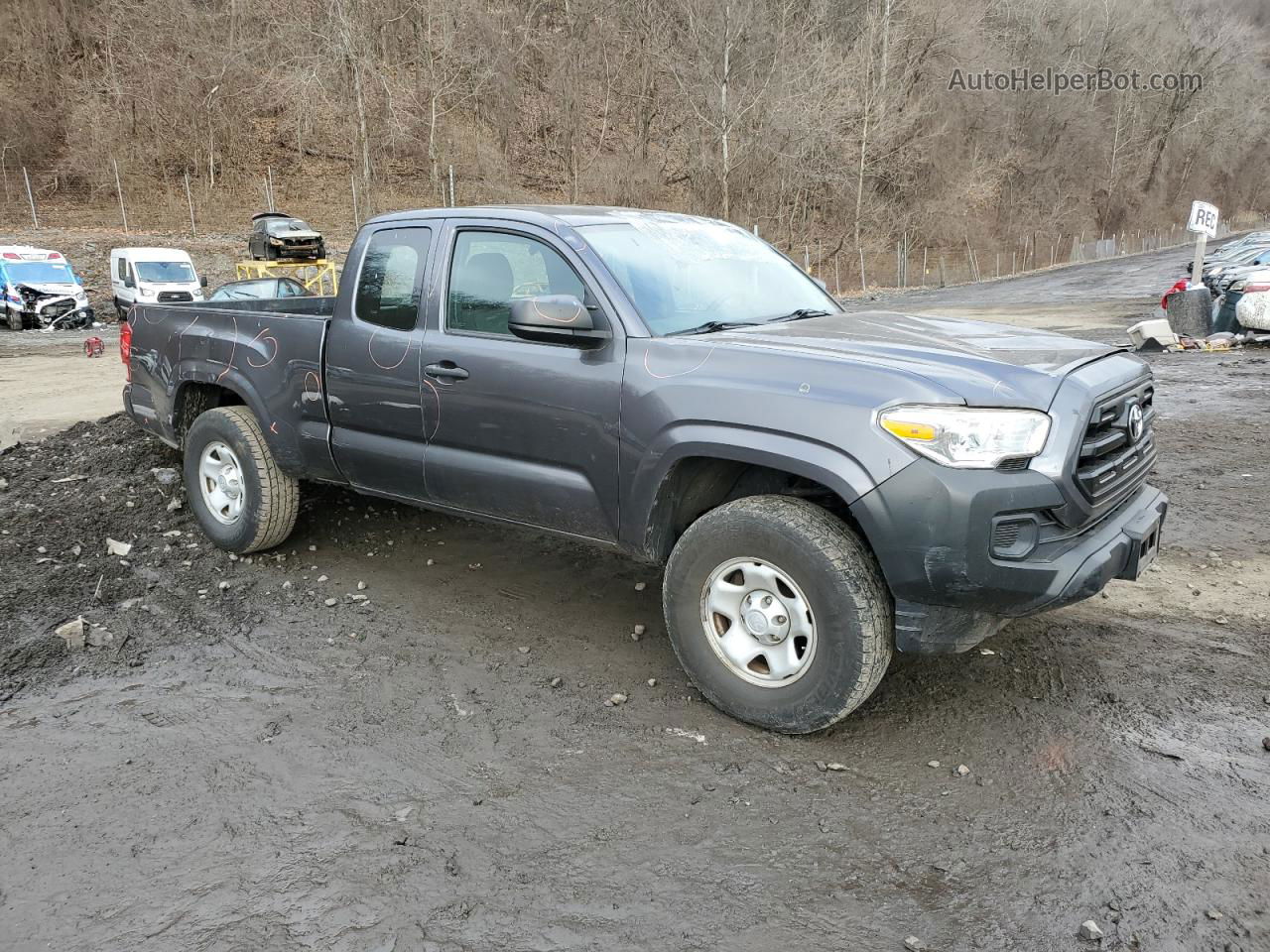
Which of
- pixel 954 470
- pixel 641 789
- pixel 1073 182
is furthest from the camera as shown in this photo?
pixel 1073 182

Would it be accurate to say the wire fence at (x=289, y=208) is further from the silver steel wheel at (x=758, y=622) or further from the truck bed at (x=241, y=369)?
the silver steel wheel at (x=758, y=622)

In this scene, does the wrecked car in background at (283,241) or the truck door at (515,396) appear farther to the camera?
the wrecked car in background at (283,241)

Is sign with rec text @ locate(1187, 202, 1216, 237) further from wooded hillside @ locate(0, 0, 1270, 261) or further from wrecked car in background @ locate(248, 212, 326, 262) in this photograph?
wooded hillside @ locate(0, 0, 1270, 261)

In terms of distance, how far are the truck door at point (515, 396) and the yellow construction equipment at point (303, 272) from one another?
22.1 m

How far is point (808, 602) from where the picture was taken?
331 cm

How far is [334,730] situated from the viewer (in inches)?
144

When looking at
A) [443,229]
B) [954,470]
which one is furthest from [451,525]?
[954,470]

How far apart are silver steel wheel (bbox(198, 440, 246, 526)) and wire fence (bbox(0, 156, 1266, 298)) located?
3132 centimetres

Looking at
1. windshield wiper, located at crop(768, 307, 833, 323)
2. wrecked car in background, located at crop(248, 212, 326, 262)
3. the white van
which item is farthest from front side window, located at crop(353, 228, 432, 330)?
wrecked car in background, located at crop(248, 212, 326, 262)

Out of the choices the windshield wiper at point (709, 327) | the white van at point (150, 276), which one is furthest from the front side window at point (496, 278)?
the white van at point (150, 276)

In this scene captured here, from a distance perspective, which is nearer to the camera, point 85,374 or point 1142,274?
point 85,374

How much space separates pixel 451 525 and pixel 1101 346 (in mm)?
3938

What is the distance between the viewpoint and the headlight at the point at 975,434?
3.03 m

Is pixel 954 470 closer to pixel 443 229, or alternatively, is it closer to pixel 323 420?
pixel 443 229
